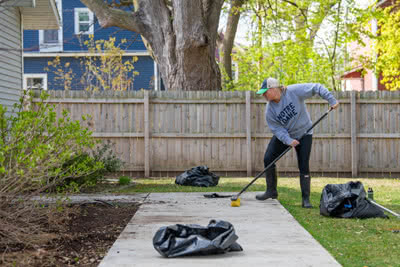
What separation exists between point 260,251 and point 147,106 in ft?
29.4

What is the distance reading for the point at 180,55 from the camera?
14.0 meters

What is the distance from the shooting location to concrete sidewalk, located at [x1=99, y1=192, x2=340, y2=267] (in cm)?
483

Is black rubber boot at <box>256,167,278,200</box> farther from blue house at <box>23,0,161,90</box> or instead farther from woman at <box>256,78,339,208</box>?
blue house at <box>23,0,161,90</box>

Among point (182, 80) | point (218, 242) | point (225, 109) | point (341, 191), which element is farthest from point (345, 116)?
point (218, 242)

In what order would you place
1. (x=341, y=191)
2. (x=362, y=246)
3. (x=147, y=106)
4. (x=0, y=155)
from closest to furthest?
(x=0, y=155)
(x=362, y=246)
(x=341, y=191)
(x=147, y=106)

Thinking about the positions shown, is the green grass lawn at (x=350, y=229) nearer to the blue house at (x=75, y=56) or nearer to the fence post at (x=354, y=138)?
the fence post at (x=354, y=138)

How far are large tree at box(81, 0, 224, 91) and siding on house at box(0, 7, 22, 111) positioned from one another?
198cm

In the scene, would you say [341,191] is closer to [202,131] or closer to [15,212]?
[15,212]

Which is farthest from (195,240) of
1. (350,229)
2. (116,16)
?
(116,16)

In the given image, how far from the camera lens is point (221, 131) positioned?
1398cm

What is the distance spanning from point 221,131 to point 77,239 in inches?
330

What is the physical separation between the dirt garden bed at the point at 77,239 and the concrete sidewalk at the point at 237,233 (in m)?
0.17

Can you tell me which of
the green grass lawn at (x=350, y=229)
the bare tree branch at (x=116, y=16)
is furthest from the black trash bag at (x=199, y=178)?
the bare tree branch at (x=116, y=16)

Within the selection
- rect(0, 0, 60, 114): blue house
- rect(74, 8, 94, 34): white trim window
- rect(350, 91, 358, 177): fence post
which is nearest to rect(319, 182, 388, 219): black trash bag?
rect(350, 91, 358, 177): fence post
